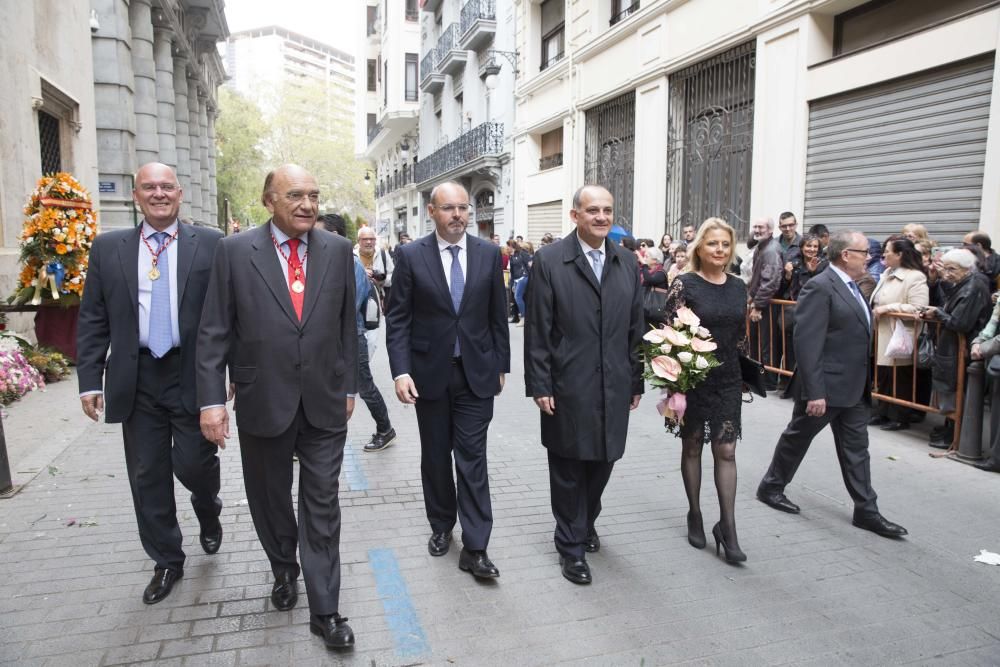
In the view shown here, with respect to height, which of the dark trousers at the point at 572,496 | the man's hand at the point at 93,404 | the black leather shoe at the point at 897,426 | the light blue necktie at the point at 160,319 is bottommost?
the black leather shoe at the point at 897,426

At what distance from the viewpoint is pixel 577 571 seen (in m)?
3.86

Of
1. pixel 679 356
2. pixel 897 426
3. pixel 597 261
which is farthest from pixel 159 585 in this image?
pixel 897 426

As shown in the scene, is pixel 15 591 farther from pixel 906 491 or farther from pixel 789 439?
pixel 906 491

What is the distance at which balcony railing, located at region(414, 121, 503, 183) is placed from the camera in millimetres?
23422

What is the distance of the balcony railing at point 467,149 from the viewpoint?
23.4 meters

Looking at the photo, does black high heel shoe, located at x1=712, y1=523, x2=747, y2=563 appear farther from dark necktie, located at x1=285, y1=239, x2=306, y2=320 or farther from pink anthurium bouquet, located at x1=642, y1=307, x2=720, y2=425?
dark necktie, located at x1=285, y1=239, x2=306, y2=320

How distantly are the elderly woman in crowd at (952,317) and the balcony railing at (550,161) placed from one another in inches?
552

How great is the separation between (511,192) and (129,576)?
19718 millimetres

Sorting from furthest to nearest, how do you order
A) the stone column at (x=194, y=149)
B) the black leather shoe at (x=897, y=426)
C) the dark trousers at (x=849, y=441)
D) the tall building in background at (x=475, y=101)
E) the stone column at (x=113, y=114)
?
1. the stone column at (x=194, y=149)
2. the tall building in background at (x=475, y=101)
3. the stone column at (x=113, y=114)
4. the black leather shoe at (x=897, y=426)
5. the dark trousers at (x=849, y=441)

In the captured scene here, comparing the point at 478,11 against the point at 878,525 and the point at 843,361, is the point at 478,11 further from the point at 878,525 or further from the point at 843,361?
the point at 878,525

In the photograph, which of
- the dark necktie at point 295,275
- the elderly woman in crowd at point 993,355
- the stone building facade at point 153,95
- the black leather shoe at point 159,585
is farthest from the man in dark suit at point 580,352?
the stone building facade at point 153,95

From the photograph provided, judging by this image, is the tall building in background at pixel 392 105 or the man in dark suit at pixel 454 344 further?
the tall building in background at pixel 392 105

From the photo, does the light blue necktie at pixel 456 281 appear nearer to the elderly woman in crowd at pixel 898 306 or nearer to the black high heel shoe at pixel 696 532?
the black high heel shoe at pixel 696 532

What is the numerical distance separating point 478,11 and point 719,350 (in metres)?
22.4
